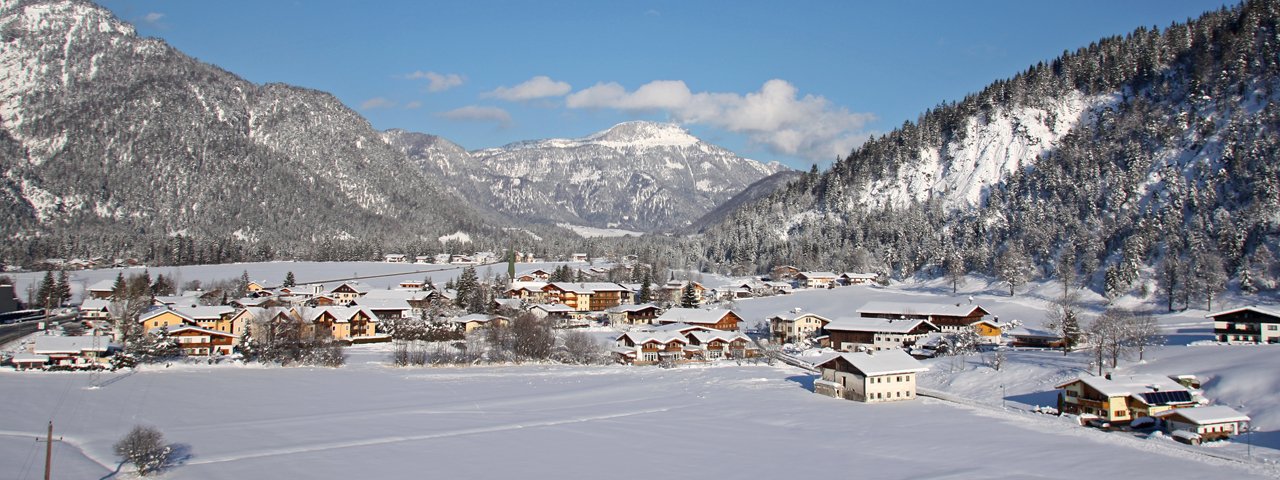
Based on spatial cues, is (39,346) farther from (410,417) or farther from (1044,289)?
(1044,289)

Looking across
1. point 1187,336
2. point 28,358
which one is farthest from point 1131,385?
point 28,358

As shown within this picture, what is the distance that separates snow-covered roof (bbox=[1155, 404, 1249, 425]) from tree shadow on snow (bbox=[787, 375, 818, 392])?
18007mm

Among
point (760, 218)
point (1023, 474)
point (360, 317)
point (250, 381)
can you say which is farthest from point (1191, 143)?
point (250, 381)

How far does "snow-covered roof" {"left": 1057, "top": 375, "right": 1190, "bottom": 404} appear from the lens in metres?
34.0

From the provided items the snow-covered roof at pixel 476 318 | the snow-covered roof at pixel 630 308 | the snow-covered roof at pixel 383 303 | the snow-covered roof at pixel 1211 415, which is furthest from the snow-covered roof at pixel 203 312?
the snow-covered roof at pixel 1211 415

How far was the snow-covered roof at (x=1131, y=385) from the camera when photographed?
34031 mm

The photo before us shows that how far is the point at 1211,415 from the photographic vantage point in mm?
30531

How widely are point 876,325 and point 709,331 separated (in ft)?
40.3

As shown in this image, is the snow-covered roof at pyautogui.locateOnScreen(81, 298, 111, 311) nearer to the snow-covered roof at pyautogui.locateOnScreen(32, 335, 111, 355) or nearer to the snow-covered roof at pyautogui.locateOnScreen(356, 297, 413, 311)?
the snow-covered roof at pyautogui.locateOnScreen(356, 297, 413, 311)

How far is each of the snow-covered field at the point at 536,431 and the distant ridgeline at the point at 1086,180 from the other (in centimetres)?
4264

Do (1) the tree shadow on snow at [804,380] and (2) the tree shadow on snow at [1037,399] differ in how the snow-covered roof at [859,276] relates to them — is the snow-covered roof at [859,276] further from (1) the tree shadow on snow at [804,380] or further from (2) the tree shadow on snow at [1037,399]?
(2) the tree shadow on snow at [1037,399]

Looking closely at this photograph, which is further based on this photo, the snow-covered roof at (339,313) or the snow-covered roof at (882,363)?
the snow-covered roof at (339,313)

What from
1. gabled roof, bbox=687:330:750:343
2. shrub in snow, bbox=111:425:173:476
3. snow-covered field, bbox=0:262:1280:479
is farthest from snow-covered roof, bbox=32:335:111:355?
gabled roof, bbox=687:330:750:343

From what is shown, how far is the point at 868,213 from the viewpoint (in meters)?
115
